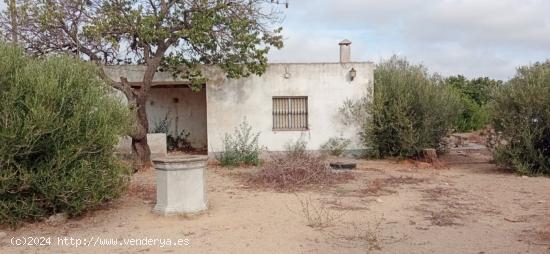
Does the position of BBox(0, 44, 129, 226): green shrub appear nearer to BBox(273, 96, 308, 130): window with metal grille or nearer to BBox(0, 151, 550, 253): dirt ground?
BBox(0, 151, 550, 253): dirt ground

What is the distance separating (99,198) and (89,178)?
0.36m

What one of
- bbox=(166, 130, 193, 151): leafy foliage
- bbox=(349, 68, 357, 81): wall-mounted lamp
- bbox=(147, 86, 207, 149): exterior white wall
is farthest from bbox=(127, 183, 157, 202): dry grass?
bbox=(349, 68, 357, 81): wall-mounted lamp

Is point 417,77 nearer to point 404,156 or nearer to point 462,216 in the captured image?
point 404,156

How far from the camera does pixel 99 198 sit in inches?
306

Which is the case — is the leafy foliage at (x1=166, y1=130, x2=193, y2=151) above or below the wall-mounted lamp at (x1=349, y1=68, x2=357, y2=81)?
below

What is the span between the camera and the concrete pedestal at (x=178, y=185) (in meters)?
7.75

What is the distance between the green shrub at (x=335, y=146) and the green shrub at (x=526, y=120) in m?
4.27

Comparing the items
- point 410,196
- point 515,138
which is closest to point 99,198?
point 410,196

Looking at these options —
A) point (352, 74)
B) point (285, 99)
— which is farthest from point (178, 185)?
point (352, 74)

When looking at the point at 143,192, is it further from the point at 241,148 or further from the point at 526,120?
the point at 526,120

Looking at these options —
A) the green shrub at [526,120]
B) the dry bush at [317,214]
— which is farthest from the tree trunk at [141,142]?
the green shrub at [526,120]

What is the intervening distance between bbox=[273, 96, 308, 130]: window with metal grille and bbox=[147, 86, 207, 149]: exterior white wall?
3.25m

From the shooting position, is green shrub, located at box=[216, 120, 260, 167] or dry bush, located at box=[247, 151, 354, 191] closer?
dry bush, located at box=[247, 151, 354, 191]

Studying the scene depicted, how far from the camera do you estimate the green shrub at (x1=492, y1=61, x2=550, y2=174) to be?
12.2m
